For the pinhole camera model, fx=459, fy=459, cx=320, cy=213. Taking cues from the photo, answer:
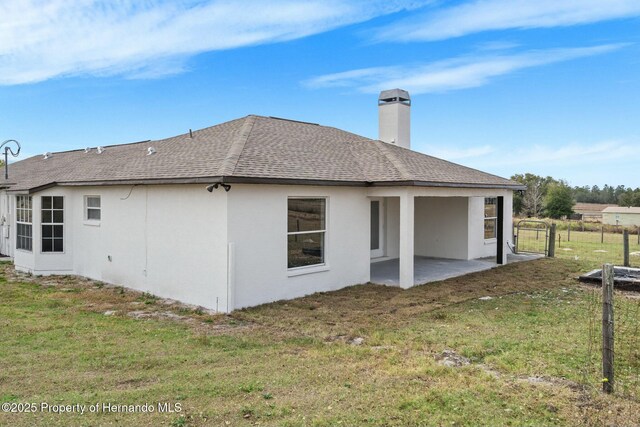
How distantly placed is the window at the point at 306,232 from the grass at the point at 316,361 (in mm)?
1006

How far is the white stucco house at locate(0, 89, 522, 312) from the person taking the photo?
9688 millimetres

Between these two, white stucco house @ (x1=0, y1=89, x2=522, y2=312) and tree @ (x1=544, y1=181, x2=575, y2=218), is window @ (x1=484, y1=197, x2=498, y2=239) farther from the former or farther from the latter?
tree @ (x1=544, y1=181, x2=575, y2=218)

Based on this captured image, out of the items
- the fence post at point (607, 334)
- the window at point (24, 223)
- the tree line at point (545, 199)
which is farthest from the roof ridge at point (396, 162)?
the tree line at point (545, 199)

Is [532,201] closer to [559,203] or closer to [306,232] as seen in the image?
[559,203]

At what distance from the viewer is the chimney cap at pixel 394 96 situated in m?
17.3

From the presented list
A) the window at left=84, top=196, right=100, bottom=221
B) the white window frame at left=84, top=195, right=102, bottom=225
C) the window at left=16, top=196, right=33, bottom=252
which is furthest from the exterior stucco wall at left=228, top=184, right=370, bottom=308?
the window at left=16, top=196, right=33, bottom=252

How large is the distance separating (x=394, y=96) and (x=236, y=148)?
8.41 meters

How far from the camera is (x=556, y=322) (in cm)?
855

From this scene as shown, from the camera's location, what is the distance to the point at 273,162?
35.2 feet

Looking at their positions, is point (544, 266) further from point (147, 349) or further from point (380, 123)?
point (147, 349)

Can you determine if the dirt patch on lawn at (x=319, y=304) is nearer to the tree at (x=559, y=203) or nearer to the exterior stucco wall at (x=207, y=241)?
the exterior stucco wall at (x=207, y=241)

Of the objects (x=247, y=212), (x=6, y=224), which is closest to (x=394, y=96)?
(x=247, y=212)

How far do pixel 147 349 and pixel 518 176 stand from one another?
264ft

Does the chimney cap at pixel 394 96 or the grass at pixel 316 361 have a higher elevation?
the chimney cap at pixel 394 96
